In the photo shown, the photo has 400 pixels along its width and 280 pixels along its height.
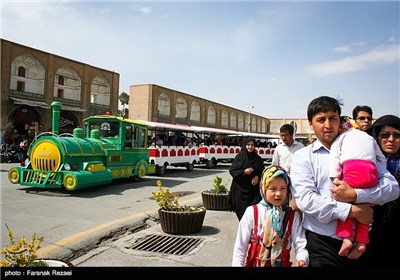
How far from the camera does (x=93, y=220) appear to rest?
6457 millimetres

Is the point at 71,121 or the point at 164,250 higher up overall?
the point at 71,121

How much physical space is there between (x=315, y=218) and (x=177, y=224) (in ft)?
11.7

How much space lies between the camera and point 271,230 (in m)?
2.41

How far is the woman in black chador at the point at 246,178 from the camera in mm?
5035

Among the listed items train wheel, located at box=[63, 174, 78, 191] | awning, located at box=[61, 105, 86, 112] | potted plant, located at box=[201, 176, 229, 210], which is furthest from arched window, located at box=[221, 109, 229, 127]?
potted plant, located at box=[201, 176, 229, 210]

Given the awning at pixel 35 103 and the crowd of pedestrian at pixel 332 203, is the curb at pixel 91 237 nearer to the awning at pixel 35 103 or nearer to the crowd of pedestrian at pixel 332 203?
the crowd of pedestrian at pixel 332 203

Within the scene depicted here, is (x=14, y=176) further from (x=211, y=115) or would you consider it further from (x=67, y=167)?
(x=211, y=115)

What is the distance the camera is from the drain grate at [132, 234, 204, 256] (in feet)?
15.6

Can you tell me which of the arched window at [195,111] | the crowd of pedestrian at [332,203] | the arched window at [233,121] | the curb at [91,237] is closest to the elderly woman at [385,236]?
the crowd of pedestrian at [332,203]

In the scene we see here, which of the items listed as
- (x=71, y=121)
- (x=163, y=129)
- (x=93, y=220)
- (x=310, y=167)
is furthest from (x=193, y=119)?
(x=310, y=167)

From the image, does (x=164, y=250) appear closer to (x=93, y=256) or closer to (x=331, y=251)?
(x=93, y=256)

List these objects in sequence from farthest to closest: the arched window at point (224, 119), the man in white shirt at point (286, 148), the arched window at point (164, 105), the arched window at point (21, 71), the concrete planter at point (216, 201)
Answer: the arched window at point (224, 119)
the arched window at point (164, 105)
the arched window at point (21, 71)
the concrete planter at point (216, 201)
the man in white shirt at point (286, 148)

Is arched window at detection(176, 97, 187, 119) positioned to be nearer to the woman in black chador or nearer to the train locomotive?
the train locomotive

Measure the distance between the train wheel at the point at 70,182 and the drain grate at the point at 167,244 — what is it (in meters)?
4.60
